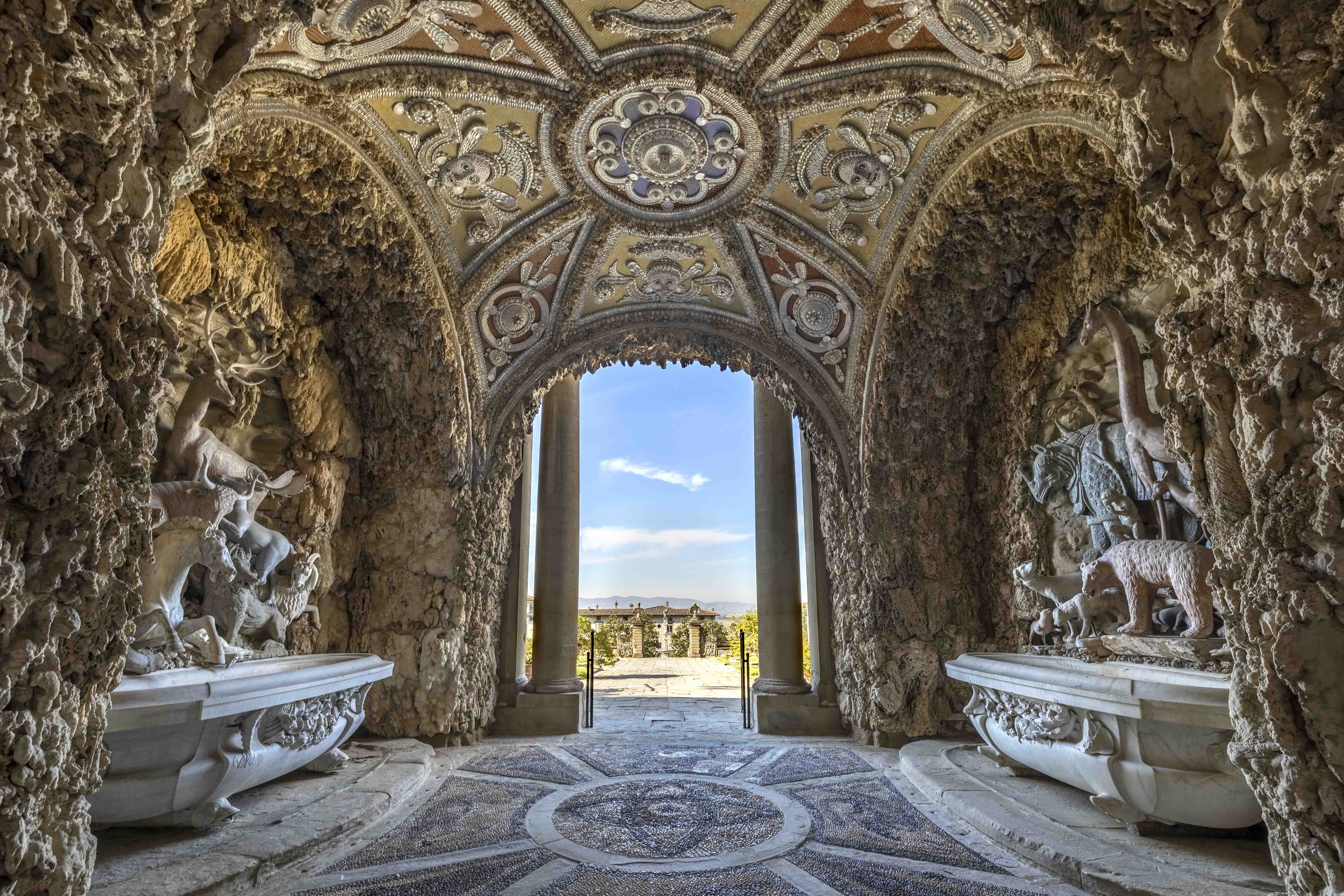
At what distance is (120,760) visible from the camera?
12.0 ft

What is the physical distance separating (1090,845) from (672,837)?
2433 mm

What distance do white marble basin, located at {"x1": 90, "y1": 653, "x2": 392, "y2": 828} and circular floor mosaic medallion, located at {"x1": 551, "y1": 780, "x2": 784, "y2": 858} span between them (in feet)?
6.06

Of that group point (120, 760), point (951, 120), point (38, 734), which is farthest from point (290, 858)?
point (951, 120)

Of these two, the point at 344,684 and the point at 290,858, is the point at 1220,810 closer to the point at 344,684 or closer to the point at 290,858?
the point at 290,858

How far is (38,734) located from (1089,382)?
711 cm

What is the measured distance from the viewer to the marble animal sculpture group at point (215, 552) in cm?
460

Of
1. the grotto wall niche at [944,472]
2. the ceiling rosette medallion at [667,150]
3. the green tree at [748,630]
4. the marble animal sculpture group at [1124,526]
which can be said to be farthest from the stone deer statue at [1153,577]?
the green tree at [748,630]

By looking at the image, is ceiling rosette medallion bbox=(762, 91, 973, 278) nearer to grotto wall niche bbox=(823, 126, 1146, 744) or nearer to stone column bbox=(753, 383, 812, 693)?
grotto wall niche bbox=(823, 126, 1146, 744)

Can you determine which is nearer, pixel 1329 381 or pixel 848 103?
pixel 1329 381

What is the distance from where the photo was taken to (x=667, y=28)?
509 cm

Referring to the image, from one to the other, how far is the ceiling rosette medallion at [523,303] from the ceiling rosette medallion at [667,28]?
2248 millimetres

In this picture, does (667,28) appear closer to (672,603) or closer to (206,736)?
(206,736)

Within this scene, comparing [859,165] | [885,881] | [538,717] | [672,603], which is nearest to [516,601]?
[538,717]

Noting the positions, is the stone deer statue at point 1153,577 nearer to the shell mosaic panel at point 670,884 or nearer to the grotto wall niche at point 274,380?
the shell mosaic panel at point 670,884
